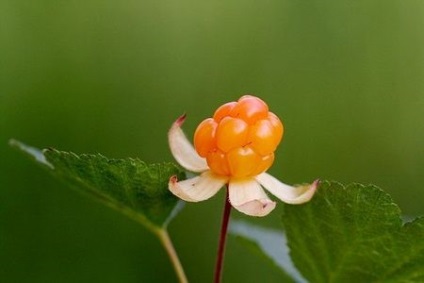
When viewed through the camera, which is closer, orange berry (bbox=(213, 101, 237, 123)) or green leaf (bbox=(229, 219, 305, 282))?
orange berry (bbox=(213, 101, 237, 123))

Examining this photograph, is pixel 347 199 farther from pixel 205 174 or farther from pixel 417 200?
pixel 417 200

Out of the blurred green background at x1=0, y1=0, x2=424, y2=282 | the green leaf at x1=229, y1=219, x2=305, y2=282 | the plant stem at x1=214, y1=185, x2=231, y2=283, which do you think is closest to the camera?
the plant stem at x1=214, y1=185, x2=231, y2=283

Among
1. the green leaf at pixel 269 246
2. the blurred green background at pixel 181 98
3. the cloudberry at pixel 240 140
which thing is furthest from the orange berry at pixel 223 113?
the blurred green background at pixel 181 98

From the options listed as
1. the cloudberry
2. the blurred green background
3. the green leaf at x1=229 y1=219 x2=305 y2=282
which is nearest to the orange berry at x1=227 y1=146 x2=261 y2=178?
the cloudberry

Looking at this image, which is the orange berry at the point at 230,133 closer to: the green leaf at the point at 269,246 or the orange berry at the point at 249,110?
the orange berry at the point at 249,110

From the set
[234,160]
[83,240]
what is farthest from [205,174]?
[83,240]

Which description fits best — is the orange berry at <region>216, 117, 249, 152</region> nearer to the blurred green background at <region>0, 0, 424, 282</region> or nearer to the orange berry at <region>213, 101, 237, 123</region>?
the orange berry at <region>213, 101, 237, 123</region>

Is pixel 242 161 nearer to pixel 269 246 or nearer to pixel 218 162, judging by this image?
pixel 218 162

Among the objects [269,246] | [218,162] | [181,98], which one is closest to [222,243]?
[218,162]
